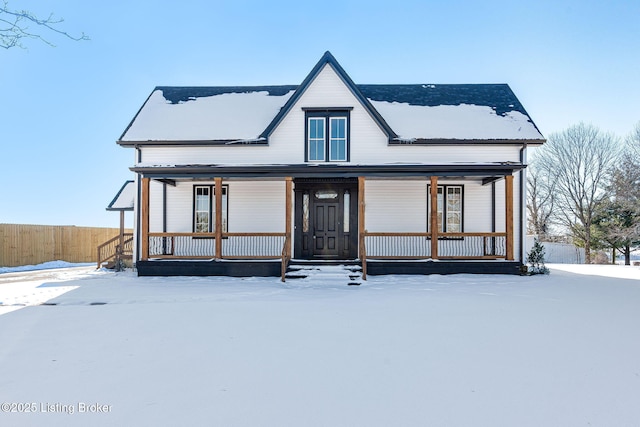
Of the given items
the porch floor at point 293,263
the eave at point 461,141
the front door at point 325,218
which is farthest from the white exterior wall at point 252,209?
the eave at point 461,141

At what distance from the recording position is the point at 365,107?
12.6 metres

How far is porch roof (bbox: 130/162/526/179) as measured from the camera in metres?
11.4

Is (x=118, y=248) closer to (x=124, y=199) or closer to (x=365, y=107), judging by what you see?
(x=124, y=199)

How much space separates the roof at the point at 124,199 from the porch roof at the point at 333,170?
4882 mm

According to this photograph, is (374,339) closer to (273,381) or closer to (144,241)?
(273,381)

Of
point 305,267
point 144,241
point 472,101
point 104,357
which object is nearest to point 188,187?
point 144,241

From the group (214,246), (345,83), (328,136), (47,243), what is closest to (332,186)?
(328,136)

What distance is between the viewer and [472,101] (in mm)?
14977

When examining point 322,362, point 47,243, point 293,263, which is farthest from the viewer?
point 47,243

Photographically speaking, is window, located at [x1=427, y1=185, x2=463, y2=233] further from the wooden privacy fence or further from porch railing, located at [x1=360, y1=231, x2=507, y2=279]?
the wooden privacy fence

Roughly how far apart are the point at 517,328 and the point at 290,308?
3986 millimetres

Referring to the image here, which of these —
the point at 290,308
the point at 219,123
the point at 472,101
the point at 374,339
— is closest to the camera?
the point at 374,339

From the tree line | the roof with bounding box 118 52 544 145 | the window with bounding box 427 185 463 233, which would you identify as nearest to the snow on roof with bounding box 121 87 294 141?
the roof with bounding box 118 52 544 145

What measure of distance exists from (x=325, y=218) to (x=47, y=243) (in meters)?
15.5
